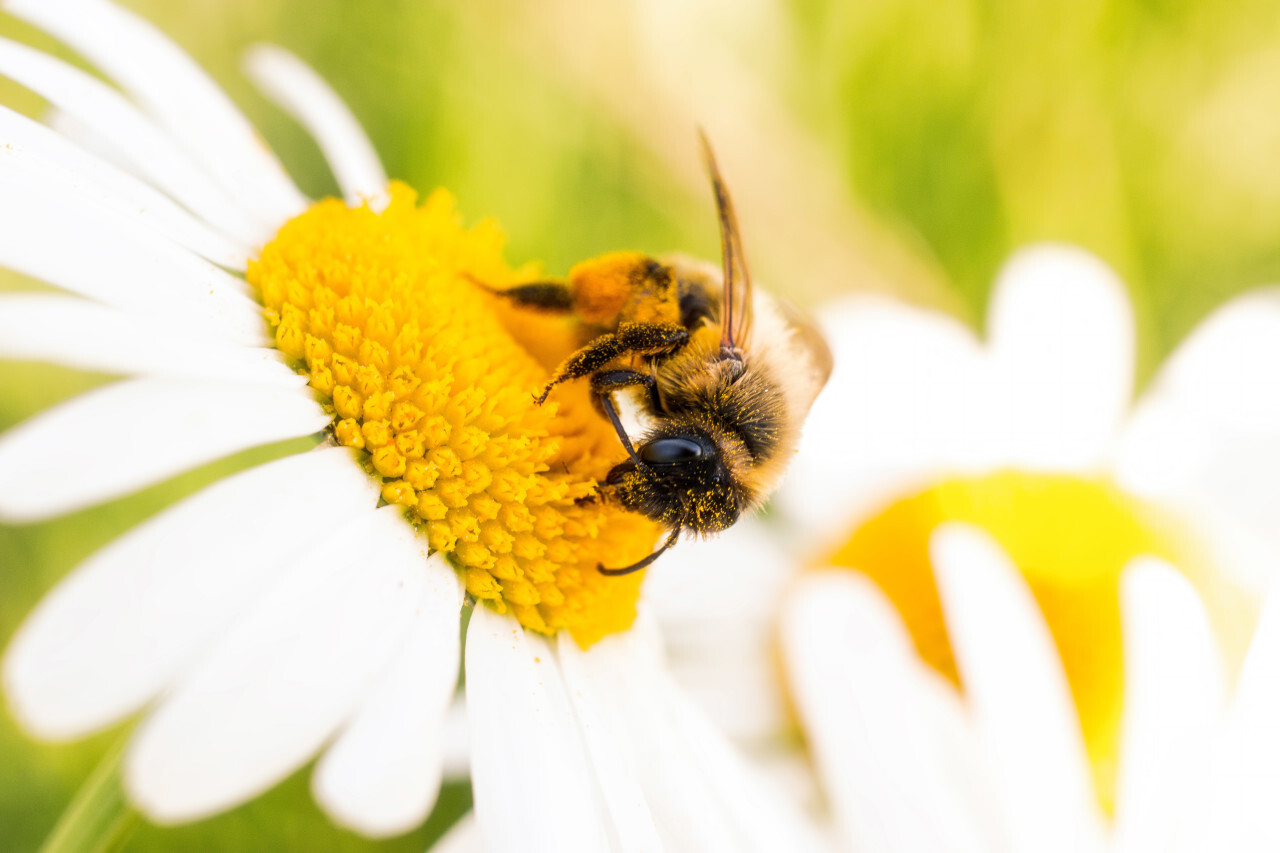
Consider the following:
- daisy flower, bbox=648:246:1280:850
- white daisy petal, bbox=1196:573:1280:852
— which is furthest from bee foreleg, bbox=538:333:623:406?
white daisy petal, bbox=1196:573:1280:852

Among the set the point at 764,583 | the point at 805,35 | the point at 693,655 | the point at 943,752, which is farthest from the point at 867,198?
the point at 943,752

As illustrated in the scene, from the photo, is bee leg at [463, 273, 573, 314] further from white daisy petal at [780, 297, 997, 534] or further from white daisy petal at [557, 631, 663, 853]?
white daisy petal at [780, 297, 997, 534]

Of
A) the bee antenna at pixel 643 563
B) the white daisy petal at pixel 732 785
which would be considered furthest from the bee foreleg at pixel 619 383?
the white daisy petal at pixel 732 785

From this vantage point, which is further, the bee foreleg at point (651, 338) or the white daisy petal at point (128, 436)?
the bee foreleg at point (651, 338)

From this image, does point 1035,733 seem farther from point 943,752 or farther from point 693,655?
point 693,655

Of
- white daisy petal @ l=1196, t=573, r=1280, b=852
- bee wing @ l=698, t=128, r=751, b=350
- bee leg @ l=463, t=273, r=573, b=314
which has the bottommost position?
white daisy petal @ l=1196, t=573, r=1280, b=852

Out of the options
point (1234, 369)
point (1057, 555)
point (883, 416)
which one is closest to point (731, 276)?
point (1057, 555)

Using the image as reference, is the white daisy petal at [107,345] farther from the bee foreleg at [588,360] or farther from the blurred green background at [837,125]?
the blurred green background at [837,125]
